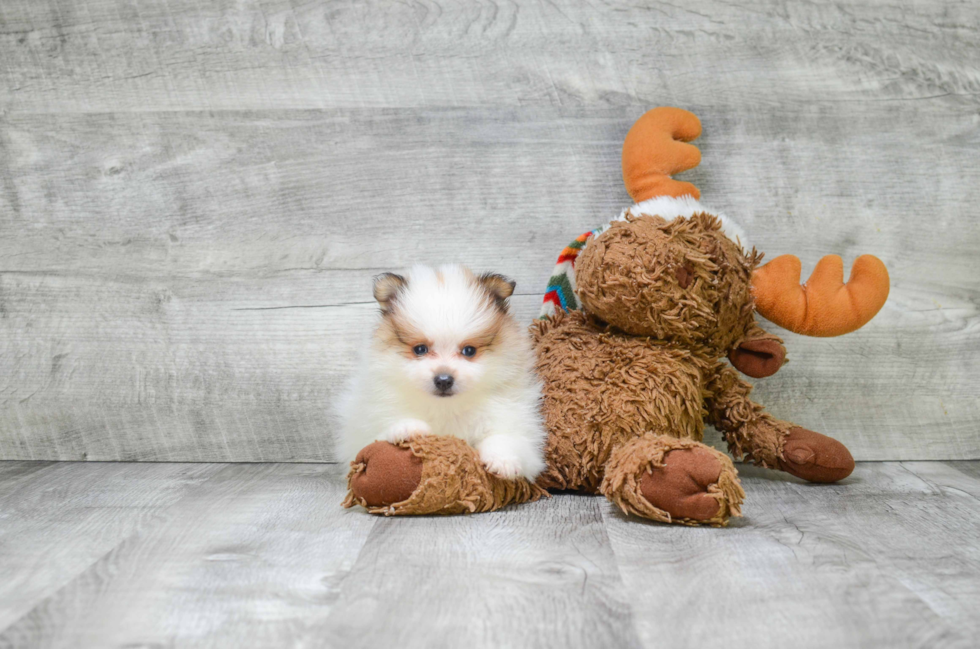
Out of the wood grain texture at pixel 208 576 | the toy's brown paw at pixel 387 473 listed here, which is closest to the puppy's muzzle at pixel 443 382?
the toy's brown paw at pixel 387 473

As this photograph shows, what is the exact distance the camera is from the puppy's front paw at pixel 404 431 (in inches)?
43.3

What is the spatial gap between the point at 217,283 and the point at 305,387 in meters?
0.29

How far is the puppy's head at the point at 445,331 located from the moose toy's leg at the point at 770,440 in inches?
17.0

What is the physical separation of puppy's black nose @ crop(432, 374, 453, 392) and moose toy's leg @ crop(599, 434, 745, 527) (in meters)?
0.28

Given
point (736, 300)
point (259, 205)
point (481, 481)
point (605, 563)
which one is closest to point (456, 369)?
point (481, 481)

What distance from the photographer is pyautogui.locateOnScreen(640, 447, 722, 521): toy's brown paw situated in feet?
Result: 3.38

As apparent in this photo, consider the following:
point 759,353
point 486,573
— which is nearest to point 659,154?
point 759,353

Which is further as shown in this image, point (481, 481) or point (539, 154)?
point (539, 154)

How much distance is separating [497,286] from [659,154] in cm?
44

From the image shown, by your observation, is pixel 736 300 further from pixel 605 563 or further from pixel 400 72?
pixel 400 72

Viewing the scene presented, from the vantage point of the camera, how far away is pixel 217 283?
1.56m

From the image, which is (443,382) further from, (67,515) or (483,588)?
(67,515)

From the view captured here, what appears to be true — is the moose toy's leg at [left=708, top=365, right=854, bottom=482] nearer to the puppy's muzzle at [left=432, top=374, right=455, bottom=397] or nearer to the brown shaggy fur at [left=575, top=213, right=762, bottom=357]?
the brown shaggy fur at [left=575, top=213, right=762, bottom=357]

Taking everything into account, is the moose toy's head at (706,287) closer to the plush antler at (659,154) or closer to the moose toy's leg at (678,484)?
the plush antler at (659,154)
